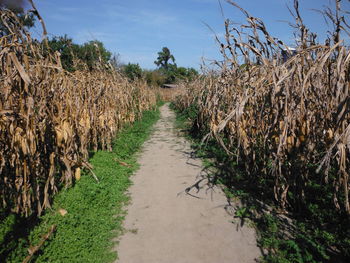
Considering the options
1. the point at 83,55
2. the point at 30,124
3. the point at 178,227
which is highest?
the point at 83,55

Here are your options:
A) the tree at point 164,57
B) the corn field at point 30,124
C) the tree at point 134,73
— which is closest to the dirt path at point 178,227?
the corn field at point 30,124

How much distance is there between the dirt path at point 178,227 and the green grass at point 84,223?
17 cm

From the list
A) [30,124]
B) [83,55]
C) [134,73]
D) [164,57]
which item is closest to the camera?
[30,124]

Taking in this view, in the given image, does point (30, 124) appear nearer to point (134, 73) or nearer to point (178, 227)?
point (178, 227)

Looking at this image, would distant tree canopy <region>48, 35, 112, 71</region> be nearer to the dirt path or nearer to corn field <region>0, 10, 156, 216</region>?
corn field <region>0, 10, 156, 216</region>

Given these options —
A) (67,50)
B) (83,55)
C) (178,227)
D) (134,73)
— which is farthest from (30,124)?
(134,73)

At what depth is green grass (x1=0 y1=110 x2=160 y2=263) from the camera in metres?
2.41

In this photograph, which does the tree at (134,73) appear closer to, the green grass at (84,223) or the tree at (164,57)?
the green grass at (84,223)

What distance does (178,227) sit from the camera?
2898mm

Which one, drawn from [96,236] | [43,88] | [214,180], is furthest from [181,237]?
[43,88]

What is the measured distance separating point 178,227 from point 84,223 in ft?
3.74

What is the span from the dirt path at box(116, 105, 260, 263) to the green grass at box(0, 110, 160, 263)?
0.57ft

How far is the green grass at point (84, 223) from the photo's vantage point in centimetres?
241

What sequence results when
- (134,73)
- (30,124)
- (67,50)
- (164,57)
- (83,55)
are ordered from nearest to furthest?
1. (30,124)
2. (83,55)
3. (67,50)
4. (134,73)
5. (164,57)
